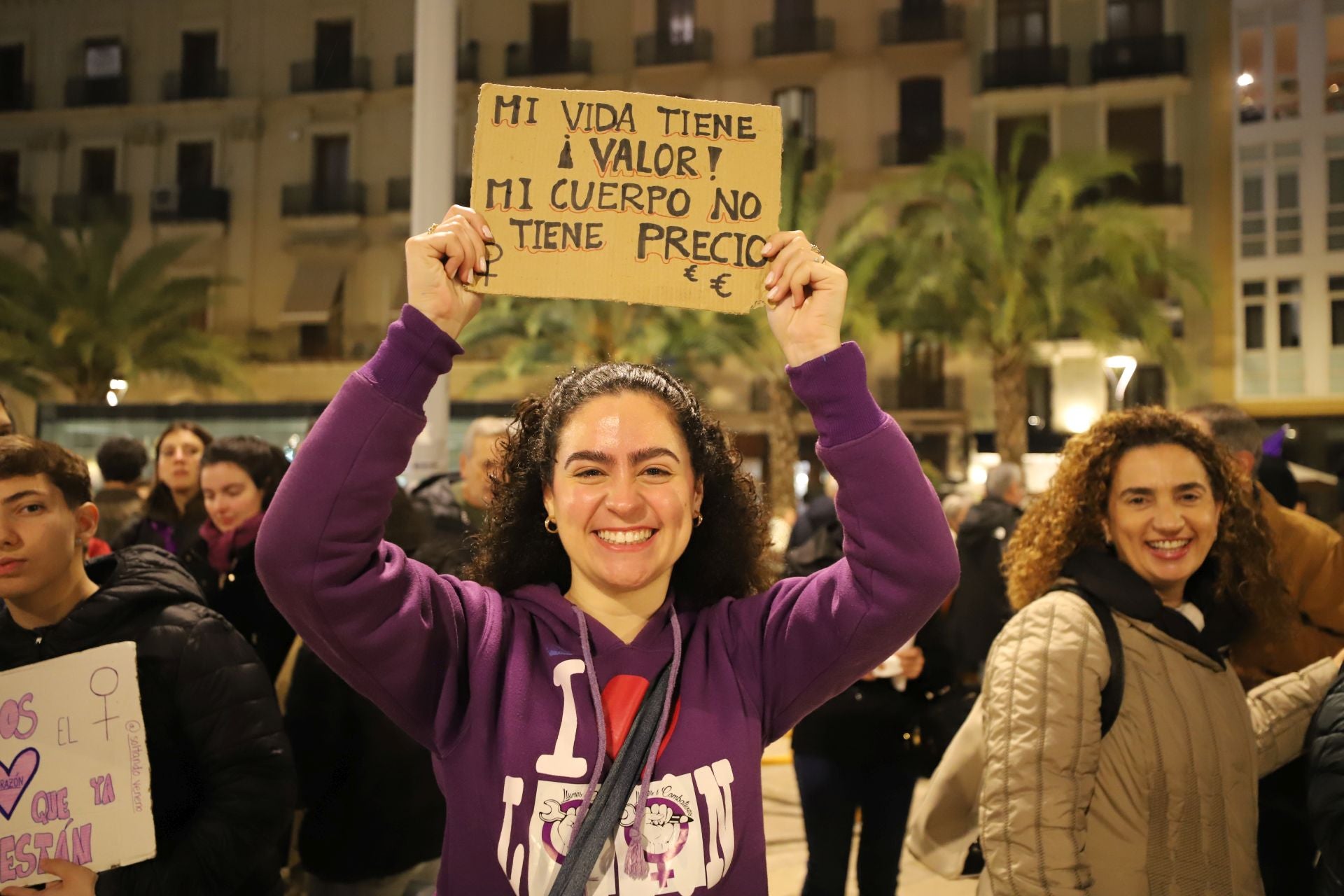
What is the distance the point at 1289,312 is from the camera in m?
24.0

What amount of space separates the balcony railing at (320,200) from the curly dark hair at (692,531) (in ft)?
94.5

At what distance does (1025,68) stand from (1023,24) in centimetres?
118

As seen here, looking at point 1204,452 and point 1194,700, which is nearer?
point 1194,700

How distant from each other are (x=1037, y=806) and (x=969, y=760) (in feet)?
1.61

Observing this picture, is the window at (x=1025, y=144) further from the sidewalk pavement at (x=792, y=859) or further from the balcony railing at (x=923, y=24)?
the sidewalk pavement at (x=792, y=859)

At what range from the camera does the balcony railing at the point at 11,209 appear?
30750 millimetres

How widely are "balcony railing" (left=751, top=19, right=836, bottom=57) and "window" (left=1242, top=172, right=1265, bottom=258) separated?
9.99 metres

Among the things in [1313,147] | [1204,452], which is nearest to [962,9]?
[1313,147]

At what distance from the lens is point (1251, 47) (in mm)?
24141

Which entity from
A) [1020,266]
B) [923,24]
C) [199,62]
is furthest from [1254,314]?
[199,62]

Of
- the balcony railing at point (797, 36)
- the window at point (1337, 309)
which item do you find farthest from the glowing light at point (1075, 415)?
the balcony railing at point (797, 36)

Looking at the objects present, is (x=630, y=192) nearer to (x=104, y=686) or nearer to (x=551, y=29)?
(x=104, y=686)

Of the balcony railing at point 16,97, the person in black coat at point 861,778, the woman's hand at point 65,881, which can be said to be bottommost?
the person in black coat at point 861,778

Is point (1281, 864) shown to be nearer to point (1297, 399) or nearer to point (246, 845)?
point (246, 845)
